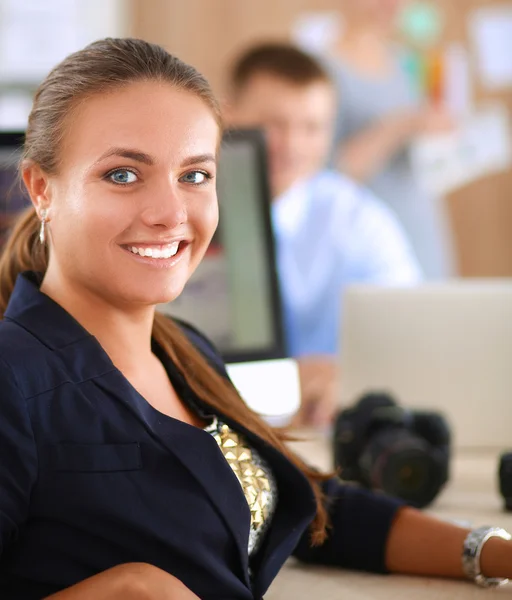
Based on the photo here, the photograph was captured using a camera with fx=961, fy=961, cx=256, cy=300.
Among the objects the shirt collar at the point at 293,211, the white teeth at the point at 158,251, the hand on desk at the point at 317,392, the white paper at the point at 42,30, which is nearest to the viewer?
the white teeth at the point at 158,251

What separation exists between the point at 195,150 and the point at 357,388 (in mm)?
797

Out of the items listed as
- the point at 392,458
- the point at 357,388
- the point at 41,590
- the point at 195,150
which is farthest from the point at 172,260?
the point at 357,388

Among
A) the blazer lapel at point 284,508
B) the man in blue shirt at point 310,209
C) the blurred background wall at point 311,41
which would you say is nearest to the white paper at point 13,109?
the blurred background wall at point 311,41

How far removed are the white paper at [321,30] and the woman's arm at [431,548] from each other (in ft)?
8.82

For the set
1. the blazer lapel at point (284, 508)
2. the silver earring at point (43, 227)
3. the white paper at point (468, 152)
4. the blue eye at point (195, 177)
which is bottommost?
the blazer lapel at point (284, 508)

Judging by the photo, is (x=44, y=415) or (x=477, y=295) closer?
(x=44, y=415)

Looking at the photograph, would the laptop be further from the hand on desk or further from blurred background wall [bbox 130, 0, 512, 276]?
blurred background wall [bbox 130, 0, 512, 276]

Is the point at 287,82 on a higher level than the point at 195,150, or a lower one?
higher

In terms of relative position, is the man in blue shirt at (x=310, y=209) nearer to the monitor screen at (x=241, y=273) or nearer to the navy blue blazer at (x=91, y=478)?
the monitor screen at (x=241, y=273)

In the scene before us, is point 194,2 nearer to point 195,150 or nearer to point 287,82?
point 287,82

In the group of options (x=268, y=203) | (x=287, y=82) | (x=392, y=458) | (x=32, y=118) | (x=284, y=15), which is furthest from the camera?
(x=284, y=15)

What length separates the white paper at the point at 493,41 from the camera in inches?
132

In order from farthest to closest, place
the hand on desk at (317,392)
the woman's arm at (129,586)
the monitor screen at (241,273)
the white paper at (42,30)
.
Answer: the white paper at (42,30), the hand on desk at (317,392), the monitor screen at (241,273), the woman's arm at (129,586)

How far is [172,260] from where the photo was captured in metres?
0.76
